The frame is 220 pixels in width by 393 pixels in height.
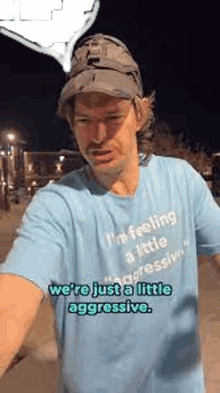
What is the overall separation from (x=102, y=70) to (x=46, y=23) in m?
9.60

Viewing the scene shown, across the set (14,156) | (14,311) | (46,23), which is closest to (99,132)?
(14,311)

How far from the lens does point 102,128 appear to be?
1218 mm

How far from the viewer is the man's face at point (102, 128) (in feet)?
3.96

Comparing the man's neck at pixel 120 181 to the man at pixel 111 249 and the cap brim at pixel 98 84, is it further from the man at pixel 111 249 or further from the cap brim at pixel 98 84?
the cap brim at pixel 98 84

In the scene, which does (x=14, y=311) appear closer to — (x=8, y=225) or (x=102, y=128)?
(x=102, y=128)

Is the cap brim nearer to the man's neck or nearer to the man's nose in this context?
the man's nose

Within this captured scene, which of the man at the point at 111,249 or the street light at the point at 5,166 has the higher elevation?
the man at the point at 111,249

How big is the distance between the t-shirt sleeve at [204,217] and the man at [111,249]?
6 centimetres

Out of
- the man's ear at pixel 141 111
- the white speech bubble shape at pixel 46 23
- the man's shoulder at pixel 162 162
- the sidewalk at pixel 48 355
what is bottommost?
the sidewalk at pixel 48 355

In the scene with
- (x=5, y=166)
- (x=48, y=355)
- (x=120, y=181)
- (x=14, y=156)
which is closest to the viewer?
(x=120, y=181)

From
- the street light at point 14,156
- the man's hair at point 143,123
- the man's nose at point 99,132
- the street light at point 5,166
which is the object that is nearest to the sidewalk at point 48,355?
the man's hair at point 143,123

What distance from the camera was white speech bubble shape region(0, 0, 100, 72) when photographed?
384 inches

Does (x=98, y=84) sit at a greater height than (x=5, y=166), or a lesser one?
greater

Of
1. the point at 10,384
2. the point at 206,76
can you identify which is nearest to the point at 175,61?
the point at 206,76
